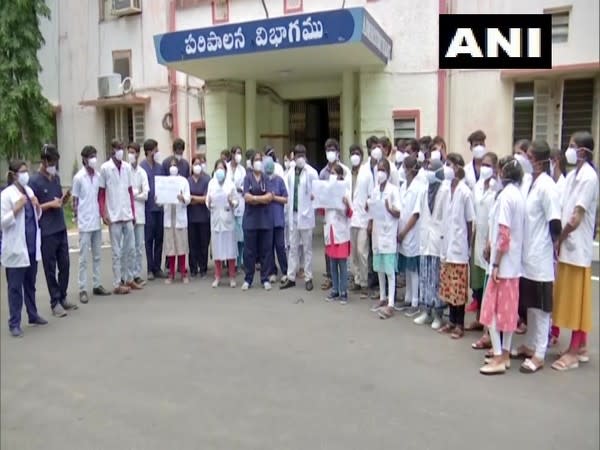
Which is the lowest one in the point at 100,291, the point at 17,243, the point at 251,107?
the point at 100,291

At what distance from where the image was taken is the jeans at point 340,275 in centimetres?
486

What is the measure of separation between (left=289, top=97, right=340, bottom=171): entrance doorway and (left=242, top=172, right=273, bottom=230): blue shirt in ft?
1.73

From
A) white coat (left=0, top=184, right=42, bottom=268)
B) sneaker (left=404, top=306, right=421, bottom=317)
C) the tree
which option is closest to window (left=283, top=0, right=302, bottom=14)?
the tree

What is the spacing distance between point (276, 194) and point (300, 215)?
31 cm

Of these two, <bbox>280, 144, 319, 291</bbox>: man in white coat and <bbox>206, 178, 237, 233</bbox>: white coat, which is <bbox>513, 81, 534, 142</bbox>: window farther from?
<bbox>206, 178, 237, 233</bbox>: white coat

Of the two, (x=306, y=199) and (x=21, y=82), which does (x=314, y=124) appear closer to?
(x=306, y=199)

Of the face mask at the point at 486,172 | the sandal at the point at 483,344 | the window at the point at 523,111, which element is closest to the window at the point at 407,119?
the window at the point at 523,111

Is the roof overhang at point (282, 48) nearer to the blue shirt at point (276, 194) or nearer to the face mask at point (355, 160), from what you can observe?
the face mask at point (355, 160)

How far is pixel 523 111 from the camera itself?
1.67 metres

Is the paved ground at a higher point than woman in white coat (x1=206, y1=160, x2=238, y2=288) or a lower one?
lower

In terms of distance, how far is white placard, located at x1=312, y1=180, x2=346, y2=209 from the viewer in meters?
4.77

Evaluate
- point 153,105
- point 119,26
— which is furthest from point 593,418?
point 119,26

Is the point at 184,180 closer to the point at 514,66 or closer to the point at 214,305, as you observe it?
the point at 214,305

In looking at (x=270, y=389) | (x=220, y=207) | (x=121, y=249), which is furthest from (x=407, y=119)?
(x=121, y=249)
